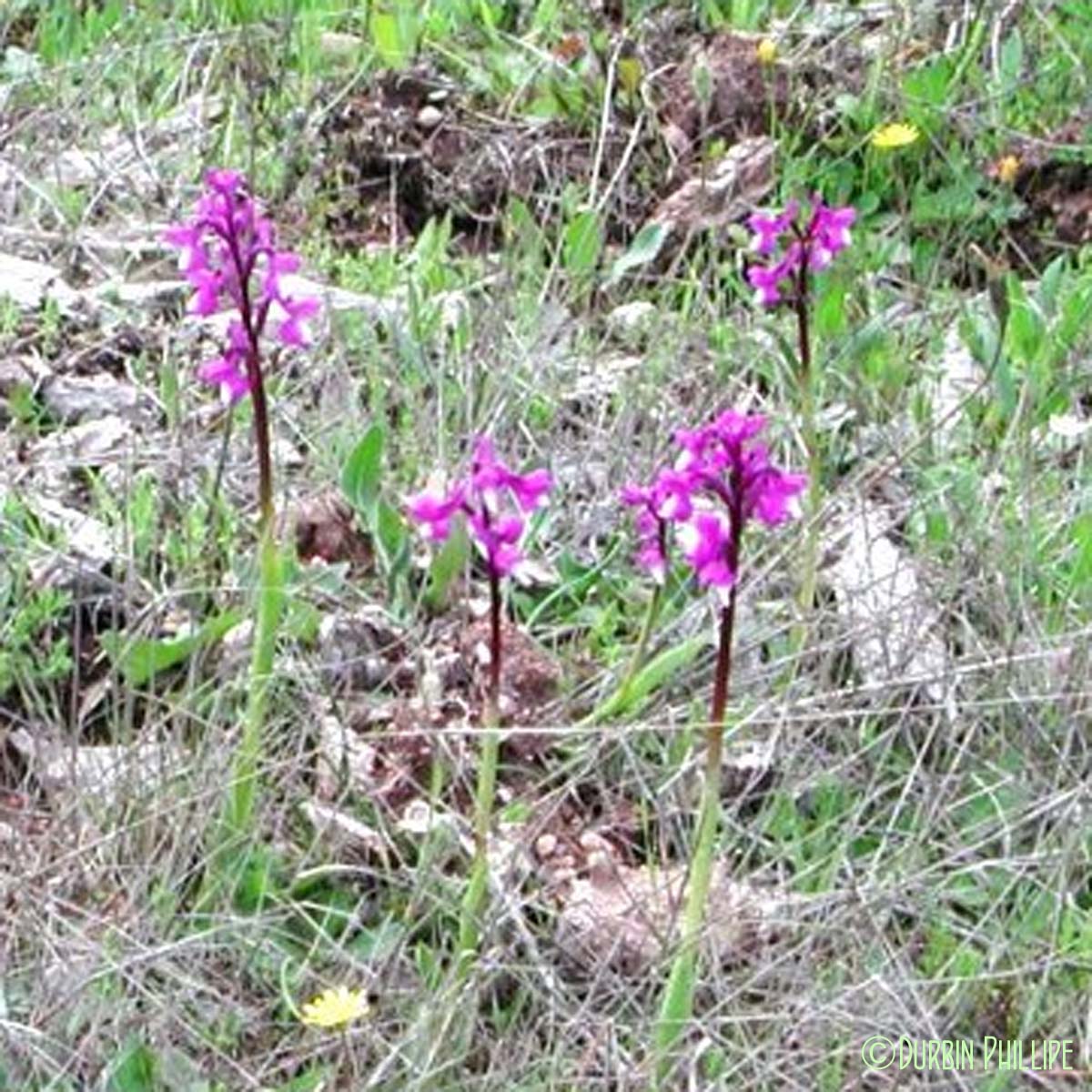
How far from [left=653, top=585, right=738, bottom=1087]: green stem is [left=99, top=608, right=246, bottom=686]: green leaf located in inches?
28.9

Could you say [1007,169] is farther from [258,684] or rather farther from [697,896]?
[697,896]

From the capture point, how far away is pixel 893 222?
4270 mm

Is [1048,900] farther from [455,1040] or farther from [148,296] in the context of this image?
[148,296]

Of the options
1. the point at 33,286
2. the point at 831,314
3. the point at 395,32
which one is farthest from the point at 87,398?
the point at 395,32

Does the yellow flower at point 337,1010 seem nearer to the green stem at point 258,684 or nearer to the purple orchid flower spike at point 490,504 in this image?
the green stem at point 258,684

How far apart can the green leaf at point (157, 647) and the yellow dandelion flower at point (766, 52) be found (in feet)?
6.37

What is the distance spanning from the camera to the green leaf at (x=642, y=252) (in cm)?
405

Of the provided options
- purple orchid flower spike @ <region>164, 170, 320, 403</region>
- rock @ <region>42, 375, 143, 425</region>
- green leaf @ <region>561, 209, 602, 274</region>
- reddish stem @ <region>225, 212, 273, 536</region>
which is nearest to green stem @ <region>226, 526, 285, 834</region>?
reddish stem @ <region>225, 212, 273, 536</region>

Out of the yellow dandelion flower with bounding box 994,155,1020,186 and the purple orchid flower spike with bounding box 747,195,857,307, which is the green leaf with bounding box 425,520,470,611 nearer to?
the purple orchid flower spike with bounding box 747,195,857,307

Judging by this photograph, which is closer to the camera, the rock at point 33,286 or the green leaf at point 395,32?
the rock at point 33,286

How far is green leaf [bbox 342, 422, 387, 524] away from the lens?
126 inches

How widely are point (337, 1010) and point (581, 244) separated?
1841mm

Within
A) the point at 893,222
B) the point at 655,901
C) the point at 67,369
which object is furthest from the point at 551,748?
the point at 893,222

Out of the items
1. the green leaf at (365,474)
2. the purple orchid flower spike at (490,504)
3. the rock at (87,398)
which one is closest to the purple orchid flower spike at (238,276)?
the purple orchid flower spike at (490,504)
